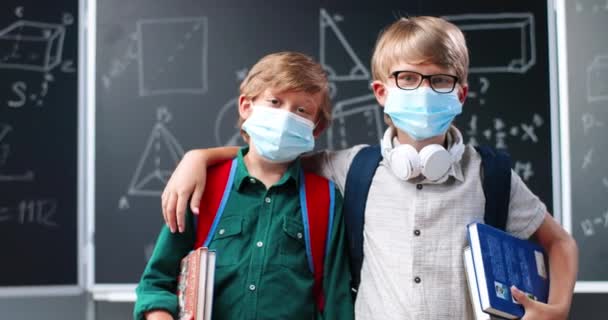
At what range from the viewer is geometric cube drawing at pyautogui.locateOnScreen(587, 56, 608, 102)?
2225mm

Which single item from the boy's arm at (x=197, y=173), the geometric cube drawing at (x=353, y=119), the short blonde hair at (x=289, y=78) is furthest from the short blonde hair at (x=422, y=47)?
the geometric cube drawing at (x=353, y=119)

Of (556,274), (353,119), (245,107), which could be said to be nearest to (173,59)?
(353,119)

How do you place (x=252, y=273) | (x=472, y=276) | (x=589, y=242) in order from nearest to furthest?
(x=472, y=276), (x=252, y=273), (x=589, y=242)

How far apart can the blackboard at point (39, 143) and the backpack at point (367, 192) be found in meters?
1.32

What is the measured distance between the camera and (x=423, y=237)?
1370 millimetres

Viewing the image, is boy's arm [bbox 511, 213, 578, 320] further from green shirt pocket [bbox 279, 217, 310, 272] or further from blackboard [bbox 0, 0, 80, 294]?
blackboard [bbox 0, 0, 80, 294]

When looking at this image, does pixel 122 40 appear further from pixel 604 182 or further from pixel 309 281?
pixel 604 182

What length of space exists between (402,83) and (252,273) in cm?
59

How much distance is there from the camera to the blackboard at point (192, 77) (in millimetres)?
2287

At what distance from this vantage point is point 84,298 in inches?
91.6

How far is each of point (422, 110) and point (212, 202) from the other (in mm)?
564

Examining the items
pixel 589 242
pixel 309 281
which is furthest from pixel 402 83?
pixel 589 242

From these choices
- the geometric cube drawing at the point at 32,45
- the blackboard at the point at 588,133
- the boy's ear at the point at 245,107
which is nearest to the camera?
the boy's ear at the point at 245,107

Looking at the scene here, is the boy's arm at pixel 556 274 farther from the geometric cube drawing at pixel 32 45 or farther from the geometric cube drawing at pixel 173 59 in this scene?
the geometric cube drawing at pixel 32 45
